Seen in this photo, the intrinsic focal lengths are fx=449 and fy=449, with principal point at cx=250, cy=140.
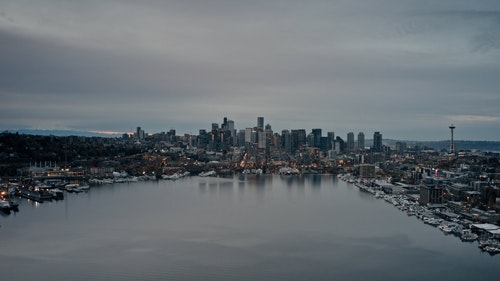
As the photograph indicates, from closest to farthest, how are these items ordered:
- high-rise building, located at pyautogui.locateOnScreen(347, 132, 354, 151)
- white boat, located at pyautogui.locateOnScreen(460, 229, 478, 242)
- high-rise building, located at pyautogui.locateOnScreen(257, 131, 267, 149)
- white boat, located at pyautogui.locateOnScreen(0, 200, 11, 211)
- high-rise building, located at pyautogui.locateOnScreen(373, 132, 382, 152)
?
white boat, located at pyautogui.locateOnScreen(460, 229, 478, 242)
white boat, located at pyautogui.locateOnScreen(0, 200, 11, 211)
high-rise building, located at pyautogui.locateOnScreen(373, 132, 382, 152)
high-rise building, located at pyautogui.locateOnScreen(257, 131, 267, 149)
high-rise building, located at pyautogui.locateOnScreen(347, 132, 354, 151)

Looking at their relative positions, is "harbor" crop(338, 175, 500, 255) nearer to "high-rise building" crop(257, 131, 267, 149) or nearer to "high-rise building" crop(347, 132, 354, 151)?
"high-rise building" crop(257, 131, 267, 149)

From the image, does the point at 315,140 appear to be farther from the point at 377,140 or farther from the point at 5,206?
the point at 5,206

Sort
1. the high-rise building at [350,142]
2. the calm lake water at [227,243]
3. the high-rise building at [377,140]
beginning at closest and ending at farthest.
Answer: the calm lake water at [227,243], the high-rise building at [377,140], the high-rise building at [350,142]

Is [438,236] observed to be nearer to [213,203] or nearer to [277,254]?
[277,254]

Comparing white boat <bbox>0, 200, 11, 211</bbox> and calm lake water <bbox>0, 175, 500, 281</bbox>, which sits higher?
white boat <bbox>0, 200, 11, 211</bbox>

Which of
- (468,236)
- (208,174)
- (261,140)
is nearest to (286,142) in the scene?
(261,140)

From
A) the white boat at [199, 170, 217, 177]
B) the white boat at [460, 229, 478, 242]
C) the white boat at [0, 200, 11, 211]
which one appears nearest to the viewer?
the white boat at [460, 229, 478, 242]

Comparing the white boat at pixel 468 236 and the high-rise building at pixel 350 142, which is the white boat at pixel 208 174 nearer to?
the white boat at pixel 468 236

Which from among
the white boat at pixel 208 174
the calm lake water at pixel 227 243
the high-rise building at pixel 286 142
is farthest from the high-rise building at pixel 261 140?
the calm lake water at pixel 227 243

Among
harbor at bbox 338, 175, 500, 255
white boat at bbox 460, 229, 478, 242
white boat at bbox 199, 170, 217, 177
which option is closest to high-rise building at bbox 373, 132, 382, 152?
white boat at bbox 199, 170, 217, 177
